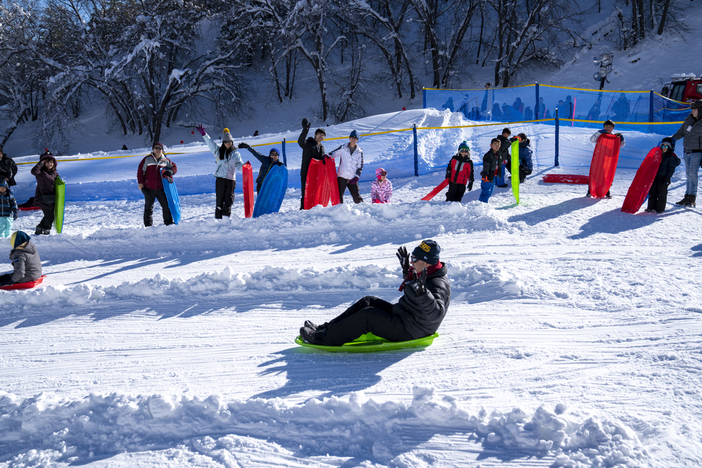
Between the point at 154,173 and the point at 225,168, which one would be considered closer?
the point at 154,173

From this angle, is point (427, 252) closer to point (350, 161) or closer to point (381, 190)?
point (381, 190)

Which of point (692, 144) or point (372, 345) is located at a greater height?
point (692, 144)

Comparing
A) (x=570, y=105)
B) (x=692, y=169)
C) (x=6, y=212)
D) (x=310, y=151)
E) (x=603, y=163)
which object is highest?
(x=570, y=105)

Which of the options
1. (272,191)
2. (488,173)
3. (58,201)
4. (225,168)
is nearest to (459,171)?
(488,173)

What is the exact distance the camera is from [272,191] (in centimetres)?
915

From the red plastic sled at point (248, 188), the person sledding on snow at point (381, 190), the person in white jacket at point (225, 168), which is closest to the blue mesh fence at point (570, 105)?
the person sledding on snow at point (381, 190)

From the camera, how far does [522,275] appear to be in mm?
5812

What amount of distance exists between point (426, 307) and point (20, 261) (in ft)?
17.3

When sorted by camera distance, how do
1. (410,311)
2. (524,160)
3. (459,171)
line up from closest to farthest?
(410,311) → (459,171) → (524,160)

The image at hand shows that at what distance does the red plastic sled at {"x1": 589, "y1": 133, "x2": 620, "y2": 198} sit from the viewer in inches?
360

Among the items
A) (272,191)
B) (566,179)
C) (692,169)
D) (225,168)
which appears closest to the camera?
(692,169)

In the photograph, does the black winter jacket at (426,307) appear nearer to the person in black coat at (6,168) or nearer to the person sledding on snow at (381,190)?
the person sledding on snow at (381,190)

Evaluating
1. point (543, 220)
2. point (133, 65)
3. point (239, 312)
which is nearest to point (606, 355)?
point (239, 312)

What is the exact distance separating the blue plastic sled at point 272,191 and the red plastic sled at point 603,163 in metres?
5.70
